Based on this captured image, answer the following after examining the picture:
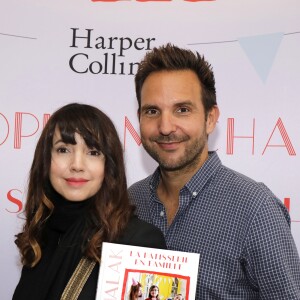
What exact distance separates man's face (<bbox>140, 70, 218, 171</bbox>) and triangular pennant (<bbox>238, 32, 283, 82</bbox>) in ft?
2.20

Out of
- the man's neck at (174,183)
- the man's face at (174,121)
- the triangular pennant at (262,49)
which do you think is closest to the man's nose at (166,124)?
the man's face at (174,121)

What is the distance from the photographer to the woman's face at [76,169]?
159 centimetres

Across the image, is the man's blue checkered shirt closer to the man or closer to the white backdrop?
the man

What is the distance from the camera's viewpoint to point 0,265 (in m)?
2.53

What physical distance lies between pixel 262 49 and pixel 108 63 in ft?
2.50

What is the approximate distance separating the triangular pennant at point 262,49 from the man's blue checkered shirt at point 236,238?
2.77ft

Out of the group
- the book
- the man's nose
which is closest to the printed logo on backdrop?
the man's nose

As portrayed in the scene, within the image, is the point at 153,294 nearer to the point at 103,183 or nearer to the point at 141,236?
the point at 141,236

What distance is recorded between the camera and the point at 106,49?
2510 millimetres

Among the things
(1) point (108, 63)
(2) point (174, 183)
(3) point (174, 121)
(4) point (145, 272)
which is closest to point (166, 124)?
(3) point (174, 121)

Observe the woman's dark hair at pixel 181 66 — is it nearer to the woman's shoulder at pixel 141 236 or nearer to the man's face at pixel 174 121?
the man's face at pixel 174 121

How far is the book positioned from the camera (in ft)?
4.62

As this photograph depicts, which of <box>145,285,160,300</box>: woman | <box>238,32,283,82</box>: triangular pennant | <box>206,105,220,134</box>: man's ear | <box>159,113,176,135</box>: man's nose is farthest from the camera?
<box>238,32,283,82</box>: triangular pennant

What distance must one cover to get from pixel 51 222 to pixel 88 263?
25 cm
